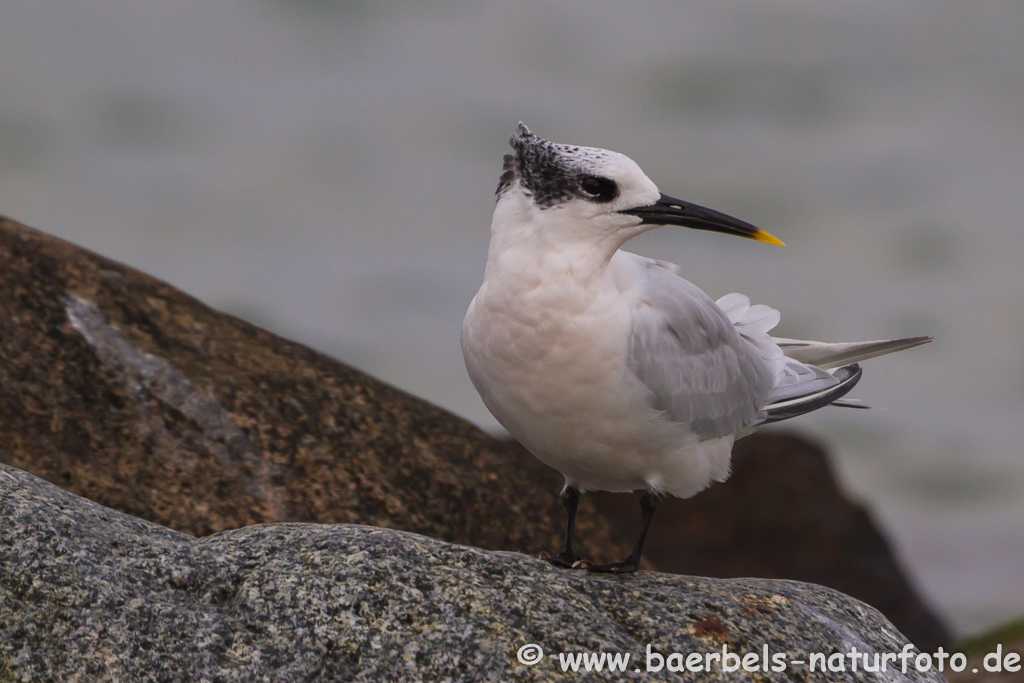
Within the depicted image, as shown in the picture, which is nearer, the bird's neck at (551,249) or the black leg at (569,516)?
the bird's neck at (551,249)


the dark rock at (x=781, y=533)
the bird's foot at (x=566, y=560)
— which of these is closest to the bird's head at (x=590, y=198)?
the bird's foot at (x=566, y=560)

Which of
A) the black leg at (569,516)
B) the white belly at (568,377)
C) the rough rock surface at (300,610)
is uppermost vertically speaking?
the white belly at (568,377)

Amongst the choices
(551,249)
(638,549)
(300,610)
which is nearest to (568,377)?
(551,249)

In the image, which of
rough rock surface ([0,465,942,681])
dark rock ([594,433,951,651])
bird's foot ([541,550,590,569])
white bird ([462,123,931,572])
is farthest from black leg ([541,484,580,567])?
dark rock ([594,433,951,651])

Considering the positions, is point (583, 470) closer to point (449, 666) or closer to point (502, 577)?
point (502, 577)

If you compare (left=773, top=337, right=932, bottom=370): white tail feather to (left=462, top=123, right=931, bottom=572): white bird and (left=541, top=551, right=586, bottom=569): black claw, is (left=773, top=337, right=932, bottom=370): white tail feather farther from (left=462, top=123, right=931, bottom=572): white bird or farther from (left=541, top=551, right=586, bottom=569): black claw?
(left=541, top=551, right=586, bottom=569): black claw

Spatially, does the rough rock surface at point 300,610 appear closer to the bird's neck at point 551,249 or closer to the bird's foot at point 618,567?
the bird's foot at point 618,567

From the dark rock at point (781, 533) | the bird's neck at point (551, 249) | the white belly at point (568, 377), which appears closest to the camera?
the white belly at point (568, 377)
